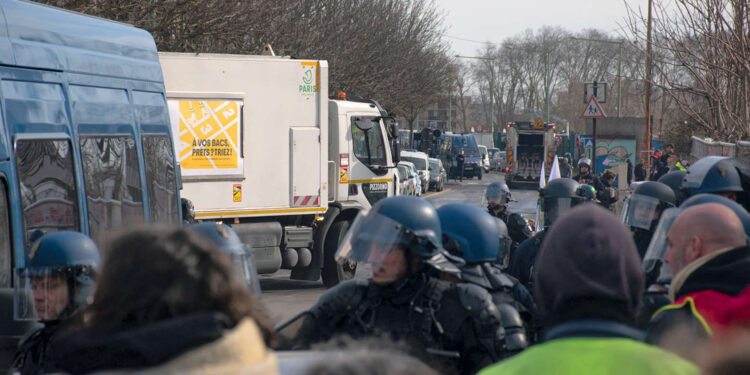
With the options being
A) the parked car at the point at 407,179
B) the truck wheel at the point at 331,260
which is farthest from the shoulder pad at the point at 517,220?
the parked car at the point at 407,179

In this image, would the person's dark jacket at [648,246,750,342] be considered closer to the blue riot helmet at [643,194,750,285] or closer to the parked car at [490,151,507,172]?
the blue riot helmet at [643,194,750,285]

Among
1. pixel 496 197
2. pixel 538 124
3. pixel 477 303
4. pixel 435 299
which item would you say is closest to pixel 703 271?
pixel 477 303

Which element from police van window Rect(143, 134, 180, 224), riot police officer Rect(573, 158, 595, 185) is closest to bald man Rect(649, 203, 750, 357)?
police van window Rect(143, 134, 180, 224)

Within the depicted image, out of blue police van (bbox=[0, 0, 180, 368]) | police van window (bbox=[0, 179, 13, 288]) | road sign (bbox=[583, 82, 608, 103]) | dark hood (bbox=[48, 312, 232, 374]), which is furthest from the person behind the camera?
road sign (bbox=[583, 82, 608, 103])

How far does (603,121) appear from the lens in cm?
3488

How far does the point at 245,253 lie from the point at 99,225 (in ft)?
12.6

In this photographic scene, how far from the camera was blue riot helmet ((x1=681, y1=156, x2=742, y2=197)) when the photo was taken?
5.09m

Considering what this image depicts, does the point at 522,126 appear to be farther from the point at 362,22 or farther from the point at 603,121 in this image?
the point at 362,22

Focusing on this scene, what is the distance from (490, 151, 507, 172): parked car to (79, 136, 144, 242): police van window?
186 ft

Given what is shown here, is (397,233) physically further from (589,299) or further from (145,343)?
(145,343)

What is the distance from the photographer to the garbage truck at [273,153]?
11289 mm

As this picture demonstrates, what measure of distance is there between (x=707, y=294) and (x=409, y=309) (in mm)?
1049

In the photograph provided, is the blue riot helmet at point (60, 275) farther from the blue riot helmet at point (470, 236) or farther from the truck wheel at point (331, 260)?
the truck wheel at point (331, 260)

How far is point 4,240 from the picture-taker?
233 inches
